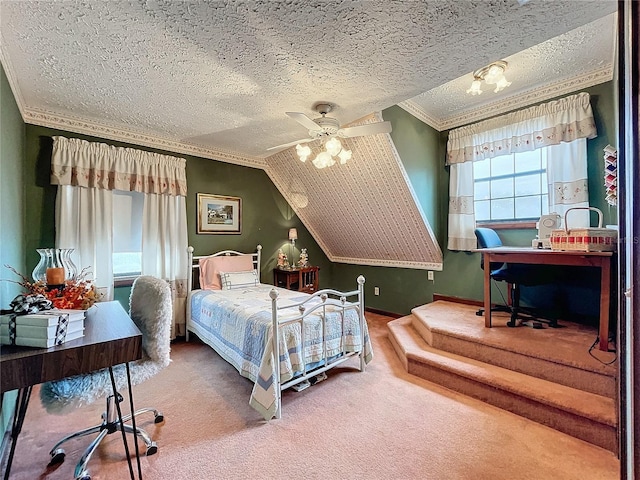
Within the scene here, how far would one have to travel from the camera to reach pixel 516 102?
3277 mm

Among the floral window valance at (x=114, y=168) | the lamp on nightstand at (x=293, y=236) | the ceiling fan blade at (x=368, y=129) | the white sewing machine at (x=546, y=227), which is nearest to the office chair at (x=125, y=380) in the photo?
the floral window valance at (x=114, y=168)

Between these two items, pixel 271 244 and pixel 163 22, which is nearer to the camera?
pixel 163 22

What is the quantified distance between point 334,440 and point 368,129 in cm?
232

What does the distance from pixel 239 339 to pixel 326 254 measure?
126 inches

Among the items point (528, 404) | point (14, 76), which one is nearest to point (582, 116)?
point (528, 404)

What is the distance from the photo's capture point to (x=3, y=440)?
1.70 meters

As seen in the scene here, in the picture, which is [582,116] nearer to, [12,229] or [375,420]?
[375,420]

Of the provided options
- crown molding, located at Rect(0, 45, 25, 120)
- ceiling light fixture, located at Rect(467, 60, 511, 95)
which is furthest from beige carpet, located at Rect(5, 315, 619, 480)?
ceiling light fixture, located at Rect(467, 60, 511, 95)

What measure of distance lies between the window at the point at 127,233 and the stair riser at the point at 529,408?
342cm

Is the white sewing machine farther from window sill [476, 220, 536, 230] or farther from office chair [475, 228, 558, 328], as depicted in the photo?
window sill [476, 220, 536, 230]

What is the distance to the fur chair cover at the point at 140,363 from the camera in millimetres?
1440

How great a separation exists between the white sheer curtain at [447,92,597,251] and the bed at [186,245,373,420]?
196 centimetres

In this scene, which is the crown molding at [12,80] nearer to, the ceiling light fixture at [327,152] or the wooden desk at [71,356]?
the wooden desk at [71,356]

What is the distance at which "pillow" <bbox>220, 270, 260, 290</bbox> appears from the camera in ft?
12.0
